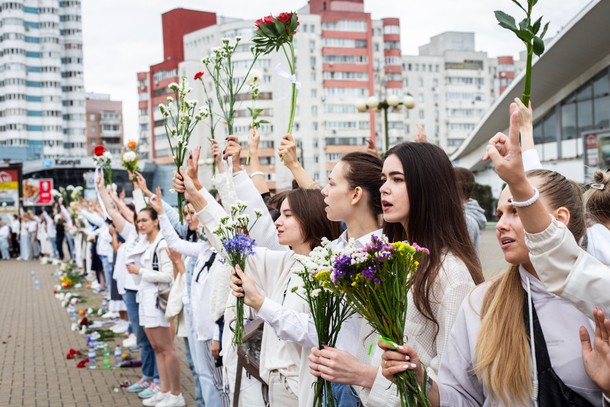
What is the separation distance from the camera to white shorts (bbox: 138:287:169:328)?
7.96 metres

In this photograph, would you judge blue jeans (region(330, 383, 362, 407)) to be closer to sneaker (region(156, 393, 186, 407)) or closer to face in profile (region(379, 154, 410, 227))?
face in profile (region(379, 154, 410, 227))

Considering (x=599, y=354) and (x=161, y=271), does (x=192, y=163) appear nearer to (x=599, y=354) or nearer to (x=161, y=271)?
(x=599, y=354)

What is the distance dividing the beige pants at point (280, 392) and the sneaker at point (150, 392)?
183 inches

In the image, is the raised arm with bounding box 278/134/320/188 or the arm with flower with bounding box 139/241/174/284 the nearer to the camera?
the raised arm with bounding box 278/134/320/188

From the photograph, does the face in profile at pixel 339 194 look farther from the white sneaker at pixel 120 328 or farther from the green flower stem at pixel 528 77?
the white sneaker at pixel 120 328

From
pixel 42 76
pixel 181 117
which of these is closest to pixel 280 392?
pixel 181 117

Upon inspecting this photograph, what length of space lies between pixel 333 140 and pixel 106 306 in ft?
293

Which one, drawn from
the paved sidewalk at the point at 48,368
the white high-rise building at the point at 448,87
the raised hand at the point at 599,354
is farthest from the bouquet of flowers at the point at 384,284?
the white high-rise building at the point at 448,87

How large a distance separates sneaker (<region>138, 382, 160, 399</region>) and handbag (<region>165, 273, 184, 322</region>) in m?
1.37

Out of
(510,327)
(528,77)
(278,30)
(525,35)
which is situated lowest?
(510,327)

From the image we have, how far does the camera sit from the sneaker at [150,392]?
8.69 m

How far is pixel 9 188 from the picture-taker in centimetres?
3872

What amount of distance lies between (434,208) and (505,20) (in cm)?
99

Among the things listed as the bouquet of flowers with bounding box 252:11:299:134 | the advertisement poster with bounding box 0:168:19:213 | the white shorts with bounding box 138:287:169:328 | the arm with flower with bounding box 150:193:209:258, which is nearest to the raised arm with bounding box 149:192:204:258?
the arm with flower with bounding box 150:193:209:258
